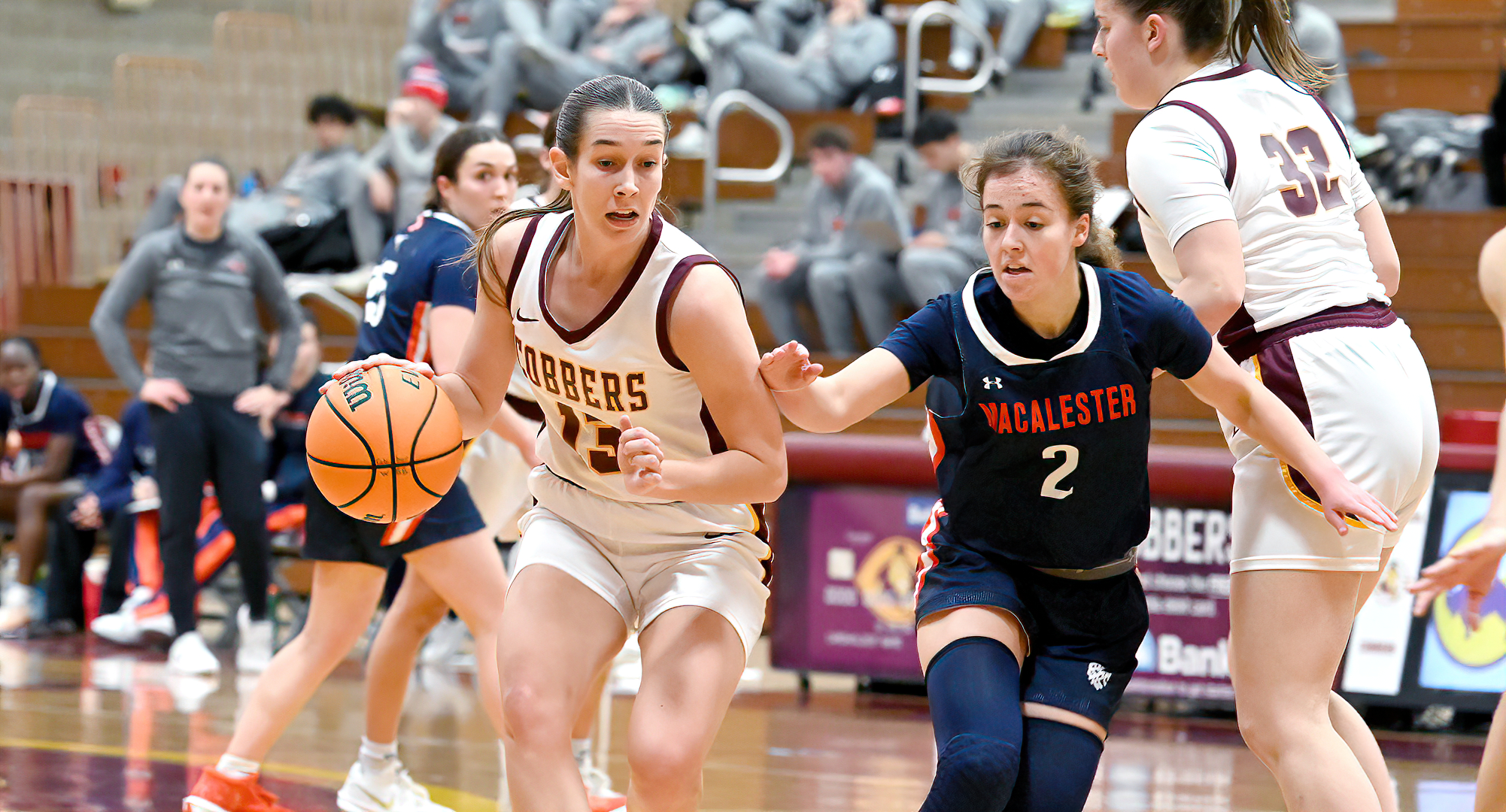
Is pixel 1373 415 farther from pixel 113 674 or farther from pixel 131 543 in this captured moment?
pixel 131 543

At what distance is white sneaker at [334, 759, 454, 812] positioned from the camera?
14.7ft

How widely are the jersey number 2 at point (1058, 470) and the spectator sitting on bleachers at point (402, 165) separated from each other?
27.6ft

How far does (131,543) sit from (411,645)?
476 cm

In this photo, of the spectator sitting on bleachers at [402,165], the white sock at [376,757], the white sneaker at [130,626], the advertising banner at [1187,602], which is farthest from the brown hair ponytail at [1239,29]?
the spectator sitting on bleachers at [402,165]

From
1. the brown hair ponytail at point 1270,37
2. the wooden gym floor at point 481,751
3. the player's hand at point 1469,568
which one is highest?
the brown hair ponytail at point 1270,37

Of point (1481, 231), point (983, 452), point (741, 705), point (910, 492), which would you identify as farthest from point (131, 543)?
point (1481, 231)

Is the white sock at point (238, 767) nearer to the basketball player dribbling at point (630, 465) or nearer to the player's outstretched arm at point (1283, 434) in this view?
the basketball player dribbling at point (630, 465)

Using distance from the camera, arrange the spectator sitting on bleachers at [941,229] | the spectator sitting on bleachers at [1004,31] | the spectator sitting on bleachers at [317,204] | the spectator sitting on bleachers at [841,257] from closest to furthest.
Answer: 1. the spectator sitting on bleachers at [941,229]
2. the spectator sitting on bleachers at [841,257]
3. the spectator sitting on bleachers at [1004,31]
4. the spectator sitting on bleachers at [317,204]

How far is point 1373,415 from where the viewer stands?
3.07 m

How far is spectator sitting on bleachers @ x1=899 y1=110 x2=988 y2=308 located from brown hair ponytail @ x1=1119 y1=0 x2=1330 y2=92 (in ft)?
17.0

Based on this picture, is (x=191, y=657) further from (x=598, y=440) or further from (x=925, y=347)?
(x=925, y=347)

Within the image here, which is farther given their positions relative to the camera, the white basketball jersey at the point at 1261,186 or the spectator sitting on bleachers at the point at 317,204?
the spectator sitting on bleachers at the point at 317,204

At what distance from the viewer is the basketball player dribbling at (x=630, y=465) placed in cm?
299

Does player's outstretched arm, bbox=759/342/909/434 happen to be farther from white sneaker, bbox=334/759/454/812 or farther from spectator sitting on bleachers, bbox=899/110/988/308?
spectator sitting on bleachers, bbox=899/110/988/308
